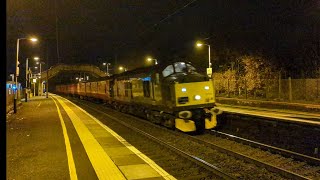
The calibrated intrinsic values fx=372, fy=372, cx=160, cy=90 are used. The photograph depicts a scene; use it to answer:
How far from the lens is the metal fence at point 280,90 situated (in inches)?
1224

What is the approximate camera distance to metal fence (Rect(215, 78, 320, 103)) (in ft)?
102

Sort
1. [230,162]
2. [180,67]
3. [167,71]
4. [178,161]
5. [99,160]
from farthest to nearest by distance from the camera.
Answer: [180,67] → [167,71] → [178,161] → [99,160] → [230,162]

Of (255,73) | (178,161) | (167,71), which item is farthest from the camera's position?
(255,73)

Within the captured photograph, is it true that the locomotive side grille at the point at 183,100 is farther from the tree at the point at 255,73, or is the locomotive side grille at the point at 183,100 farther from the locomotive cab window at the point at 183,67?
the tree at the point at 255,73

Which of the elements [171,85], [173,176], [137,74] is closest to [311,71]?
[137,74]

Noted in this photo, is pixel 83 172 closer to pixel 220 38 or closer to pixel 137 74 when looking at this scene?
pixel 137 74

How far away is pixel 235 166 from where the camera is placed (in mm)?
10188

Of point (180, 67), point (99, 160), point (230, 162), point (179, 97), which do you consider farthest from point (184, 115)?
point (99, 160)

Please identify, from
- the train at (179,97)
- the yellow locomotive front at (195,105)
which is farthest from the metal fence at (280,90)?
the yellow locomotive front at (195,105)

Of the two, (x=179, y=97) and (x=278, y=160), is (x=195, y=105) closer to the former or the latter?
(x=179, y=97)

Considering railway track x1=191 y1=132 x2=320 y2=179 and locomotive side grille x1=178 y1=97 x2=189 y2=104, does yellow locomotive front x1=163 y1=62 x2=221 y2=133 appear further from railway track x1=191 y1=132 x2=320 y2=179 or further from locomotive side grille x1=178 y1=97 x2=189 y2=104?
railway track x1=191 y1=132 x2=320 y2=179

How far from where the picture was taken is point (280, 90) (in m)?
33.9

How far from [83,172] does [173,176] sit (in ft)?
7.41

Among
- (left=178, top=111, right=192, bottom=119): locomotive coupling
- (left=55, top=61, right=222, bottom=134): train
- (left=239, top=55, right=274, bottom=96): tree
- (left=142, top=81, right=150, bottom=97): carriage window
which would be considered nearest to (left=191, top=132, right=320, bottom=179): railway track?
(left=178, top=111, right=192, bottom=119): locomotive coupling
